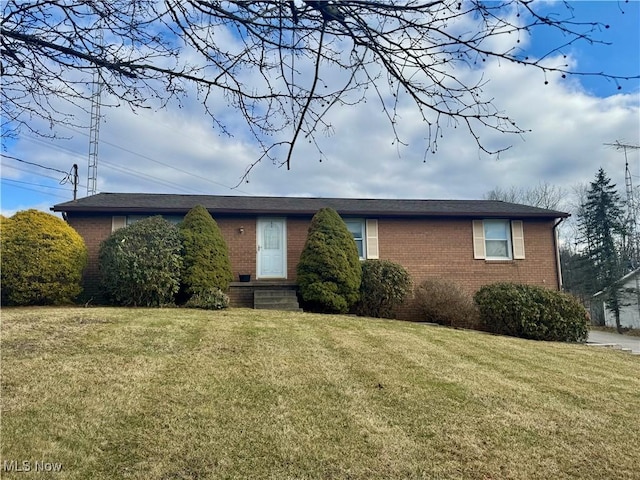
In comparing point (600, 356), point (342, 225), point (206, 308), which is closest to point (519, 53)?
point (600, 356)

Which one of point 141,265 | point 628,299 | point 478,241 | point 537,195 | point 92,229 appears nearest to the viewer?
point 141,265

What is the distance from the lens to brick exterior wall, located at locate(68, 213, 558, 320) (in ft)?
46.8

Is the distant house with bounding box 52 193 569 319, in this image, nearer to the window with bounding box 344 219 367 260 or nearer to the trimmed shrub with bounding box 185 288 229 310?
the window with bounding box 344 219 367 260

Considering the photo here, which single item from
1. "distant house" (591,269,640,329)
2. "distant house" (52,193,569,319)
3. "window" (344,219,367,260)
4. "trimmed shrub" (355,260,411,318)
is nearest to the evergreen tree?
"distant house" (591,269,640,329)

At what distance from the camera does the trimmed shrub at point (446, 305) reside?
12.4 meters

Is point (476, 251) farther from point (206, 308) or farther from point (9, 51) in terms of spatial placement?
point (9, 51)

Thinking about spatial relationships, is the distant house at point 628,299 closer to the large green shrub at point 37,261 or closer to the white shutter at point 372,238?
the white shutter at point 372,238

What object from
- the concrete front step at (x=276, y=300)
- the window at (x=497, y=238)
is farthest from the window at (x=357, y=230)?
the window at (x=497, y=238)

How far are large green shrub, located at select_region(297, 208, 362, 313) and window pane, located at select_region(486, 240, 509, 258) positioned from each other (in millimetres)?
5171

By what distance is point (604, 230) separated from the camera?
93.4 feet

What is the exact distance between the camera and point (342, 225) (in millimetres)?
13242

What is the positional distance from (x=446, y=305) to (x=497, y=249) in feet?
12.6

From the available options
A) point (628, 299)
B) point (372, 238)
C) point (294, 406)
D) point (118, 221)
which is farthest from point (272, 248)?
point (628, 299)

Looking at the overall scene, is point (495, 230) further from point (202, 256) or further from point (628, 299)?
point (628, 299)
